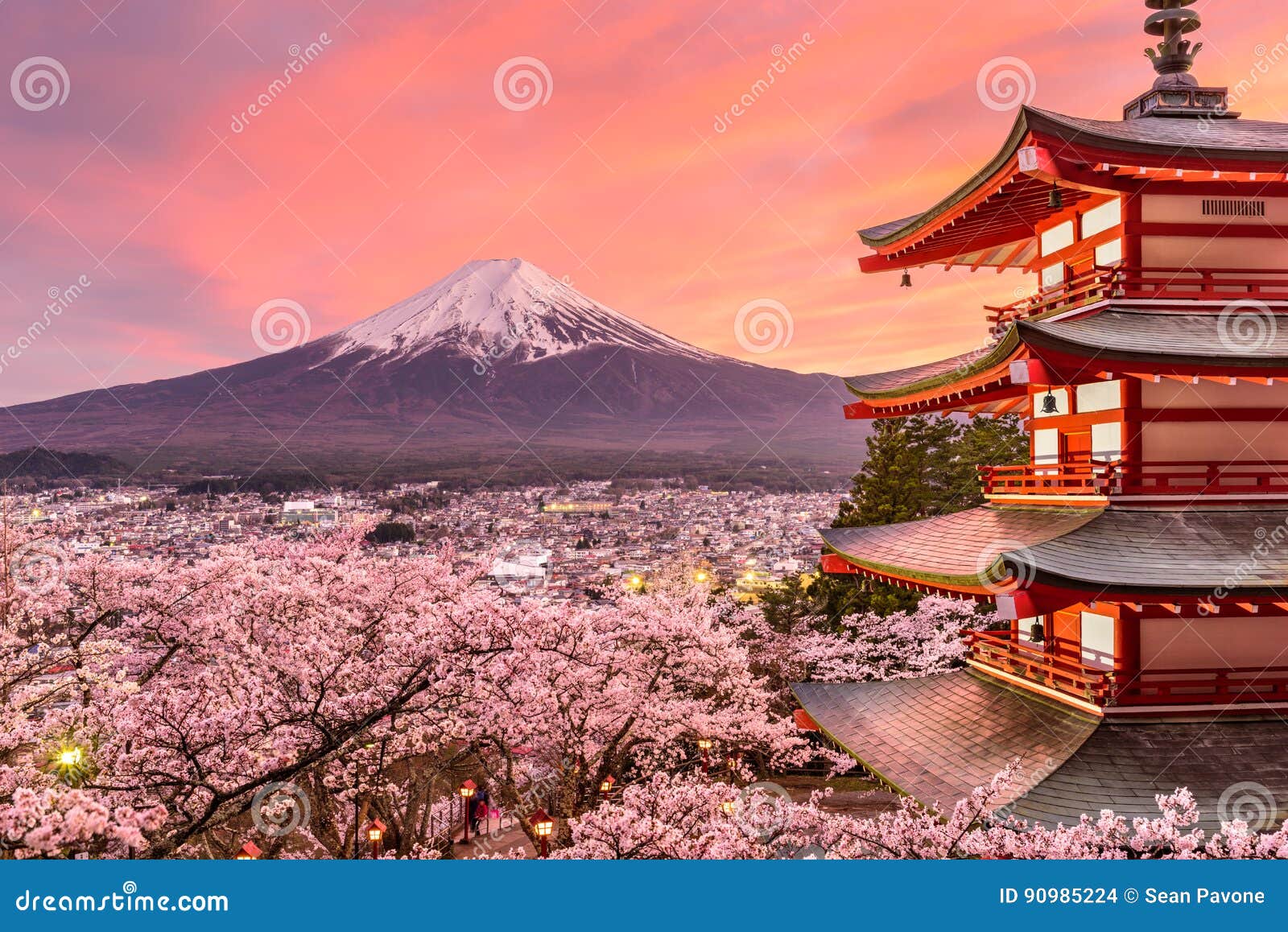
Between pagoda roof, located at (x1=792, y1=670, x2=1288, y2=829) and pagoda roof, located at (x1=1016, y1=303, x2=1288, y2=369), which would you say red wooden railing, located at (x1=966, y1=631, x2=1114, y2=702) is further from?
pagoda roof, located at (x1=1016, y1=303, x2=1288, y2=369)

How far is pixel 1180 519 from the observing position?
25.6 ft

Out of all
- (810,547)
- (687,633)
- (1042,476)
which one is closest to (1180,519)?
(1042,476)

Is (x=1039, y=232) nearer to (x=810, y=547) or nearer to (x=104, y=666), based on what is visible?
(x=104, y=666)

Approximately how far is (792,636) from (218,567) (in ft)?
51.8

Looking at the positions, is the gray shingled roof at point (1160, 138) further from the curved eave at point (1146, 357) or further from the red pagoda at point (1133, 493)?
the curved eave at point (1146, 357)

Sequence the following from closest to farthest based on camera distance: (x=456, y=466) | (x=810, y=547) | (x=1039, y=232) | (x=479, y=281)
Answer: (x=1039, y=232), (x=810, y=547), (x=456, y=466), (x=479, y=281)

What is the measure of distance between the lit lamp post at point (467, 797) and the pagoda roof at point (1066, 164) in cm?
1414

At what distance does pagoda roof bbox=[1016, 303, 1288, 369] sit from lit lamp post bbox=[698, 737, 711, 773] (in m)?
10.3

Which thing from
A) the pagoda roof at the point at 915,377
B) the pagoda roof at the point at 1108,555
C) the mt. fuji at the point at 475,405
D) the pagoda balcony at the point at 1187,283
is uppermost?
the mt. fuji at the point at 475,405

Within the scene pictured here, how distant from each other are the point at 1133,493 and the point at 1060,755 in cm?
296

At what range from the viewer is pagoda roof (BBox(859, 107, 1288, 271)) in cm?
754

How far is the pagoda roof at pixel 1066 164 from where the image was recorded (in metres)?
7.54

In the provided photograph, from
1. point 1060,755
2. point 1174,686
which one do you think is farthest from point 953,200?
point 1060,755

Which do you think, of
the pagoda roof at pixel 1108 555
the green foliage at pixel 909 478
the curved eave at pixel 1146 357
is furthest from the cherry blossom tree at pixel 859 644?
the curved eave at pixel 1146 357
